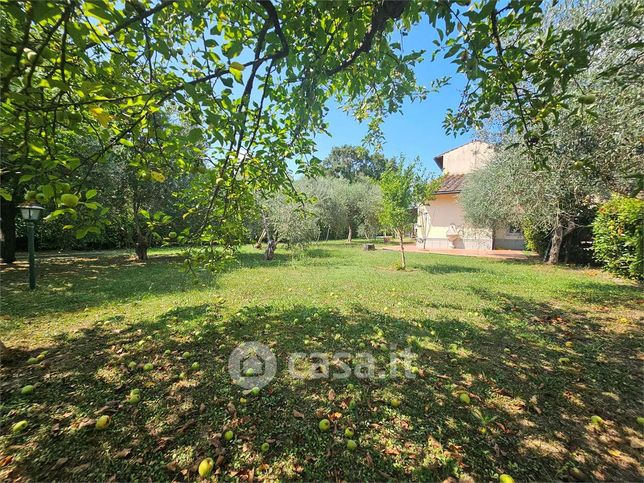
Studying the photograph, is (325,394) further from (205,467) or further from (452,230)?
(452,230)

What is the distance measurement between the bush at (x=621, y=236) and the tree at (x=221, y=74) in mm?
7228

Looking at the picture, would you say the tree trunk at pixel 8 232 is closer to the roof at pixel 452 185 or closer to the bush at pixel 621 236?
the bush at pixel 621 236

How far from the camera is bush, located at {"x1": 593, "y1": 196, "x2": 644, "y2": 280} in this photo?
6.92 m

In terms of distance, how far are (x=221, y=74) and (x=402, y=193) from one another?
8.63m

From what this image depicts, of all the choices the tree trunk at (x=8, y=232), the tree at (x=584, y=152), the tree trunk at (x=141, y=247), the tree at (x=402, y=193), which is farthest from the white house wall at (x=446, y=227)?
the tree trunk at (x=8, y=232)

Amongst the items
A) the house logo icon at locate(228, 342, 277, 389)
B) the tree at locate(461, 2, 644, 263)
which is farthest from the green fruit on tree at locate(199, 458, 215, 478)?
the tree at locate(461, 2, 644, 263)

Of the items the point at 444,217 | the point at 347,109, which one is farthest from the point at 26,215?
the point at 444,217

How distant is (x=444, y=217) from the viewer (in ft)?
65.5

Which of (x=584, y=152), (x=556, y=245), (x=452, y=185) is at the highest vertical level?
(x=452, y=185)

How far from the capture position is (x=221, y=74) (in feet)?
5.89

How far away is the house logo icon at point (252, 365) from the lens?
262cm

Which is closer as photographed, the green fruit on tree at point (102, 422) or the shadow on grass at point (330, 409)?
the shadow on grass at point (330, 409)

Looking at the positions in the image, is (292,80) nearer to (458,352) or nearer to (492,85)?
(492,85)

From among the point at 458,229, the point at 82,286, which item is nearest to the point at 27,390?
the point at 82,286
